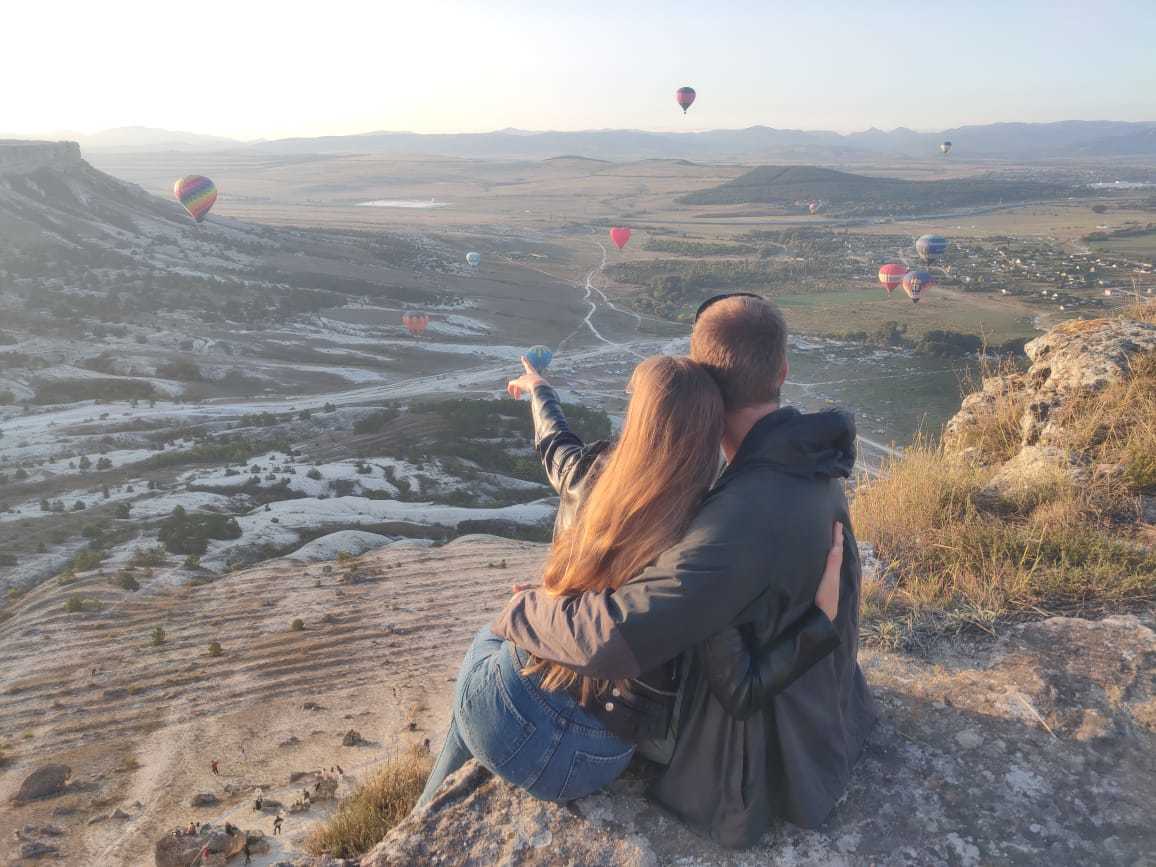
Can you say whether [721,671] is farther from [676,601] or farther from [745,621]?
[676,601]

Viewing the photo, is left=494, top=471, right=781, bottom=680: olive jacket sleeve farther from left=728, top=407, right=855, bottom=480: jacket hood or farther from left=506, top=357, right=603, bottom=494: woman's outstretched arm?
left=506, top=357, right=603, bottom=494: woman's outstretched arm

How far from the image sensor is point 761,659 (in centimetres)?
180

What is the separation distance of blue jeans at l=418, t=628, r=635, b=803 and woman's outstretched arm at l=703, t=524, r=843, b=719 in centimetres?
38

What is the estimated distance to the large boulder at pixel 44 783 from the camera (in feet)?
19.5

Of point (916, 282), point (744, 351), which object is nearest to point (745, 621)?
point (744, 351)

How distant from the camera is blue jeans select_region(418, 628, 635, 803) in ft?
6.58

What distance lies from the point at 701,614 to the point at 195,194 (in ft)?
156

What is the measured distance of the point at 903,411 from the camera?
1009 inches

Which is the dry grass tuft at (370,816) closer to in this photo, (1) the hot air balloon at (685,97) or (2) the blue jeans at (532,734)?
(2) the blue jeans at (532,734)

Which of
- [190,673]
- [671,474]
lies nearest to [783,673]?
[671,474]

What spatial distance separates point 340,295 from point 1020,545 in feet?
130

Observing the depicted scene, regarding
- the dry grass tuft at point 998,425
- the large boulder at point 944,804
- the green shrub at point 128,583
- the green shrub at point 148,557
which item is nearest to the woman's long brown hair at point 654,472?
the large boulder at point 944,804

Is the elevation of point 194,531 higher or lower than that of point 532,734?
lower

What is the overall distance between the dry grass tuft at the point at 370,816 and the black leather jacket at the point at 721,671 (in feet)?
3.85
